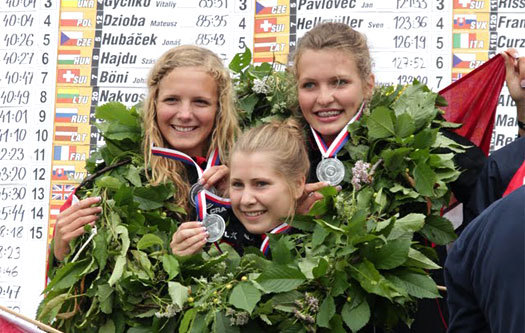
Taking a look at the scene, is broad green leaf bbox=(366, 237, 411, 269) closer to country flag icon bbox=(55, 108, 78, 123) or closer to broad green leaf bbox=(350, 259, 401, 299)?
broad green leaf bbox=(350, 259, 401, 299)

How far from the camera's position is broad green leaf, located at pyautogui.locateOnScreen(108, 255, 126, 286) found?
2.57m

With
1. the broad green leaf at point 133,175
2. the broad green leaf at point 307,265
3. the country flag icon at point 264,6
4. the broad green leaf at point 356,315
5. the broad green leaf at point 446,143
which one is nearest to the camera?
the broad green leaf at point 356,315

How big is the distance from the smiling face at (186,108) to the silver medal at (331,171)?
500 mm

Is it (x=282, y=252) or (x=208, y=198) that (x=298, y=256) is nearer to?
(x=282, y=252)

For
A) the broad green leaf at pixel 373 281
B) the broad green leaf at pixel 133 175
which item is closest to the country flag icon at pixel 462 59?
the broad green leaf at pixel 133 175

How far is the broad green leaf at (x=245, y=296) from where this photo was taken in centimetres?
236

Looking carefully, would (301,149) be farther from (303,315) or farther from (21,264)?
(21,264)

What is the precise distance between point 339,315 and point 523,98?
53.9 inches

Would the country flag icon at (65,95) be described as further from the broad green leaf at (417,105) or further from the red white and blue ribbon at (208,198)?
the broad green leaf at (417,105)

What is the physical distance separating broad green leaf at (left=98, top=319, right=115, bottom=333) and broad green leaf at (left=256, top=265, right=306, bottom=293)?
510 mm

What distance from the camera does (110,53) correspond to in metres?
4.99

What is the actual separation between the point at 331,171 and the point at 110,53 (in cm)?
249

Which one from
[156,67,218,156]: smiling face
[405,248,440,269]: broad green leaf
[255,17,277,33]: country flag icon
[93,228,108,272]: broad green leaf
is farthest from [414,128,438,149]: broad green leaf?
[255,17,277,33]: country flag icon

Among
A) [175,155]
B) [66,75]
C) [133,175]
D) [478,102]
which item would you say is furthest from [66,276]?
[66,75]
